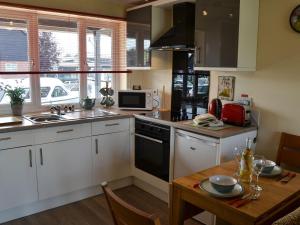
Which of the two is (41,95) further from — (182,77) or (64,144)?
(182,77)

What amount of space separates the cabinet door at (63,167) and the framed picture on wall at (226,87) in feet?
4.87

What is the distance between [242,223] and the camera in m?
1.44

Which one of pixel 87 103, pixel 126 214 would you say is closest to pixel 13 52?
pixel 87 103

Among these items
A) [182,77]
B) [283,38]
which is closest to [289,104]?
[283,38]

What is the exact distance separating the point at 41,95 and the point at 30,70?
1.08 feet

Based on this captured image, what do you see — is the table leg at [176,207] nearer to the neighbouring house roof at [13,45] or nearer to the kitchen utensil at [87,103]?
the kitchen utensil at [87,103]

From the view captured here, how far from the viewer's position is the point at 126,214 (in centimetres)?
124

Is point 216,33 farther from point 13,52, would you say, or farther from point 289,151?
point 13,52

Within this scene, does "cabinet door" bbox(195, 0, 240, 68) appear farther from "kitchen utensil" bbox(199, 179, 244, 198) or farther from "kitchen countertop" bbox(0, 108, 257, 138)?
"kitchen utensil" bbox(199, 179, 244, 198)

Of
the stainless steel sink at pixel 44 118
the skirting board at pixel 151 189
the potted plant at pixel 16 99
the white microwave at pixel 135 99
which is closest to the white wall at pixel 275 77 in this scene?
the skirting board at pixel 151 189

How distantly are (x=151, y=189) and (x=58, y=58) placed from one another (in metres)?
1.91

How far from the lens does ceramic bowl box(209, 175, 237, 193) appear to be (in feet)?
5.19

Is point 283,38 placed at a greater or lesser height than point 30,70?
greater

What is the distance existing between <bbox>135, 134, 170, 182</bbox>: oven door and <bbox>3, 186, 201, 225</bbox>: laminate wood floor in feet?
1.00
